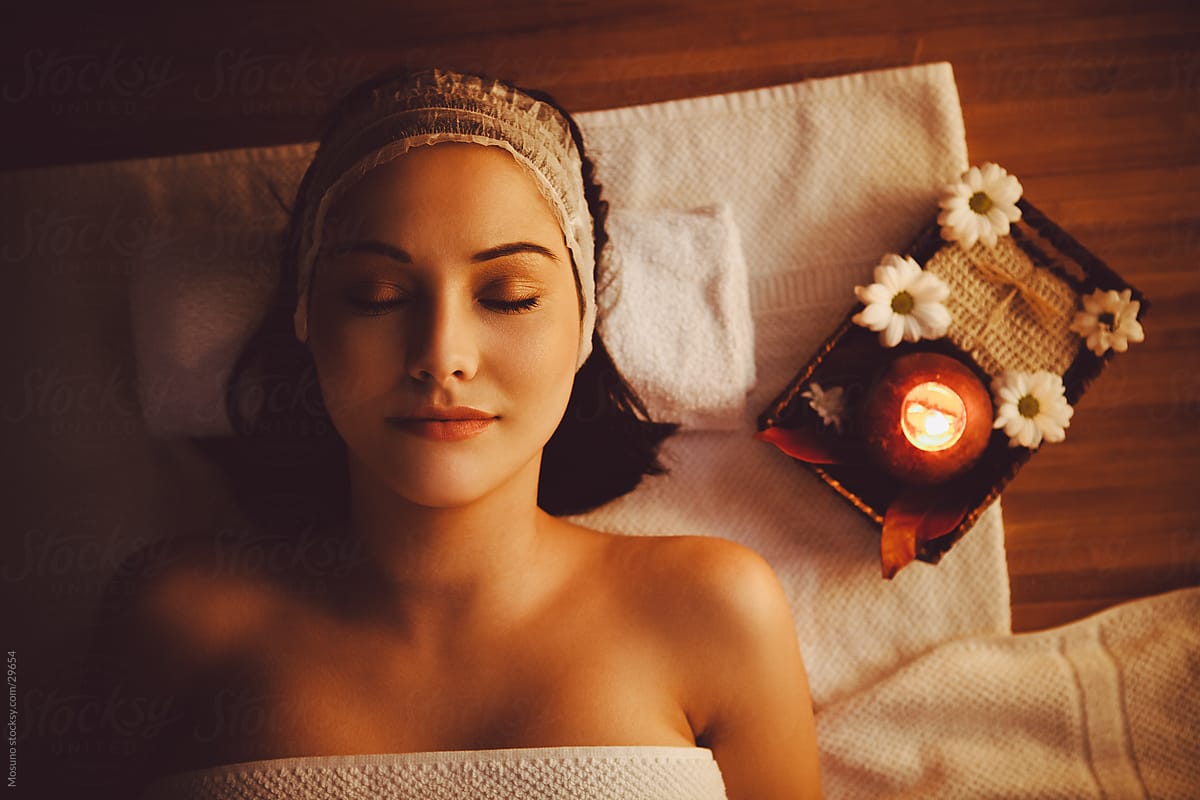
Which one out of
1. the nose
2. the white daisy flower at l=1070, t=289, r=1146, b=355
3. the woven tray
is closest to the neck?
the nose

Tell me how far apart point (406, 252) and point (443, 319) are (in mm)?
101

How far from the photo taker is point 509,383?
1.10 metres

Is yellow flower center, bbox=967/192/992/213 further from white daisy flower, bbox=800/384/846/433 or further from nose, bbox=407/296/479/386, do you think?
nose, bbox=407/296/479/386

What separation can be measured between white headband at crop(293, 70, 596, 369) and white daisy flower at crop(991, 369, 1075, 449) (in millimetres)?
785

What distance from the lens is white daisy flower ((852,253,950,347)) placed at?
1448 mm

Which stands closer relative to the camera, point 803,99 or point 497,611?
point 497,611

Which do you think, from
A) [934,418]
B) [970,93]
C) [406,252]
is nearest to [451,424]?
[406,252]

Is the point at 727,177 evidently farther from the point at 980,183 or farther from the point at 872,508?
the point at 872,508

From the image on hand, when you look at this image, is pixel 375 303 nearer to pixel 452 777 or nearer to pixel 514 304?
pixel 514 304

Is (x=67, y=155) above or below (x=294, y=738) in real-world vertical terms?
above

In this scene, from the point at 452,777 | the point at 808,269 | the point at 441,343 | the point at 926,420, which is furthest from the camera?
the point at 808,269

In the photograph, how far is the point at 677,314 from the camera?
1.50 metres

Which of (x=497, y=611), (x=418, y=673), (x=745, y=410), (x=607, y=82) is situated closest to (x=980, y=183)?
(x=745, y=410)

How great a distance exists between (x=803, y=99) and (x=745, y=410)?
64cm
